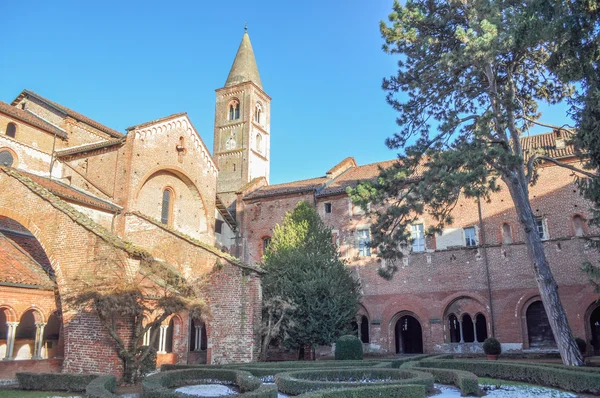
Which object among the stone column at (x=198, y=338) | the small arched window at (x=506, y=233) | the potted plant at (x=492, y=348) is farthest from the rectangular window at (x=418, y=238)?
the stone column at (x=198, y=338)

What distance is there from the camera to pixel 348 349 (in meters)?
18.6

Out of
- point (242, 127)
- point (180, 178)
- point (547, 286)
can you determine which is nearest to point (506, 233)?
point (547, 286)

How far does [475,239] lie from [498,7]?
13.6m

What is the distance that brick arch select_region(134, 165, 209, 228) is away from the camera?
76.2 ft

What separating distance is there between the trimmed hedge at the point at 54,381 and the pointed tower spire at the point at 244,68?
41.7 m

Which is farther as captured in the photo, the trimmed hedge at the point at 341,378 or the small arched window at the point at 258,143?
the small arched window at the point at 258,143

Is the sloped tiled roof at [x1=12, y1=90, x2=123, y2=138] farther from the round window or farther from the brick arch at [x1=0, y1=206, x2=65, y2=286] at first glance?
the brick arch at [x1=0, y1=206, x2=65, y2=286]

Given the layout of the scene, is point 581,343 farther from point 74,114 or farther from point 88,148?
point 74,114

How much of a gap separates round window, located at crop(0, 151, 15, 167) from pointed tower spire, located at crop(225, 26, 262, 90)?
3019cm

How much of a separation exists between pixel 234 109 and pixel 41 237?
36377 mm

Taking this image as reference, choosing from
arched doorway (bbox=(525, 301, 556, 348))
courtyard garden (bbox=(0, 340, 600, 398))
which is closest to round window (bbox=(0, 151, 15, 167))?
courtyard garden (bbox=(0, 340, 600, 398))

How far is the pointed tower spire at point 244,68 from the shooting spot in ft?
166

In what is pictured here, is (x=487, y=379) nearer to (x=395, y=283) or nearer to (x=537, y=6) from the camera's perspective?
(x=537, y=6)

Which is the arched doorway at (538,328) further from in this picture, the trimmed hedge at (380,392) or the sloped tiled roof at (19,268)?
the sloped tiled roof at (19,268)
